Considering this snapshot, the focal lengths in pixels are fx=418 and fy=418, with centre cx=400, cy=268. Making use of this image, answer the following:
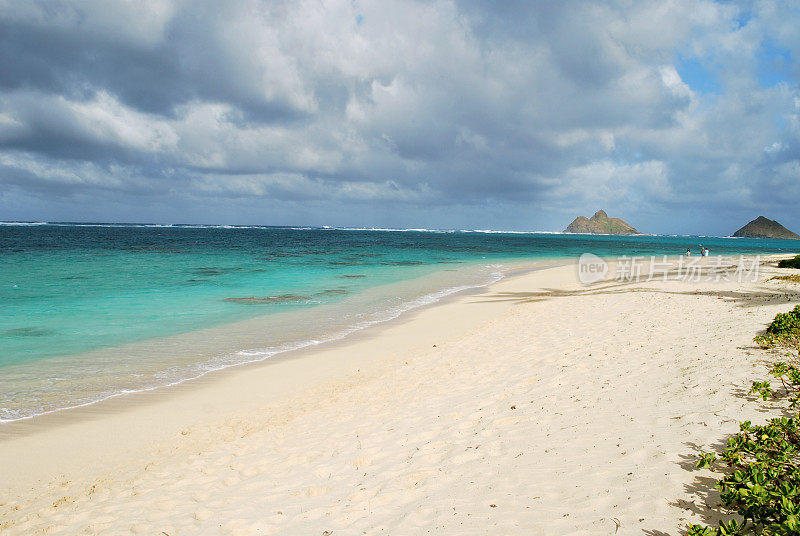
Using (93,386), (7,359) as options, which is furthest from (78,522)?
(7,359)

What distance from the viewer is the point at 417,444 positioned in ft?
18.6

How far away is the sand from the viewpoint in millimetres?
4035

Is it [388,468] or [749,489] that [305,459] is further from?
[749,489]

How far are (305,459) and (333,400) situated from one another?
2329 millimetres

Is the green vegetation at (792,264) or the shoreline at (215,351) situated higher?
the green vegetation at (792,264)

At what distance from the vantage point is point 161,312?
16.9m

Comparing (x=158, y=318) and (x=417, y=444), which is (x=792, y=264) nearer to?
(x=417, y=444)

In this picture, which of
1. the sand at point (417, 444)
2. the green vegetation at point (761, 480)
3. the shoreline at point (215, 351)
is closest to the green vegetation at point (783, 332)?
the sand at point (417, 444)

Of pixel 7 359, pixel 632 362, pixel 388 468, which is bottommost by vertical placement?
pixel 7 359

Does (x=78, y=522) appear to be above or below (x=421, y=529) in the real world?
below

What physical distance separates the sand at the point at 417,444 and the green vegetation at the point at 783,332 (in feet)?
1.33

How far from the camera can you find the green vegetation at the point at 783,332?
7492mm

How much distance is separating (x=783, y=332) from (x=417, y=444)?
7.20 m

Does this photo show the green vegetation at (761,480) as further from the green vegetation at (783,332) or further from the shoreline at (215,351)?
the shoreline at (215,351)
